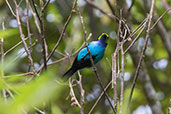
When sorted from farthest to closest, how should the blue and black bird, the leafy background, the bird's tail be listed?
the leafy background, the blue and black bird, the bird's tail

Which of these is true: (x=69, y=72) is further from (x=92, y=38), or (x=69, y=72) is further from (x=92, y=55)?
(x=92, y=38)

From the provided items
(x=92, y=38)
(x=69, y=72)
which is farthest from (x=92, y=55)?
(x=92, y=38)

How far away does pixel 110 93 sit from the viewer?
5051mm

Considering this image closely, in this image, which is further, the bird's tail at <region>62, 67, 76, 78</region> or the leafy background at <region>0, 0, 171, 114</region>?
the leafy background at <region>0, 0, 171, 114</region>

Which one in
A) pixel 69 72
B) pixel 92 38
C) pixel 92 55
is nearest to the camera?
pixel 69 72

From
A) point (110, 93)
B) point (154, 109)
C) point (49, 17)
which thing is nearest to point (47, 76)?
point (154, 109)

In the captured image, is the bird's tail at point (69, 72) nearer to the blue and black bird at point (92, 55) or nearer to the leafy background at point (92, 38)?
the blue and black bird at point (92, 55)

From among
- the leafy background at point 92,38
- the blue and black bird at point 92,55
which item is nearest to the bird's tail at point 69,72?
the blue and black bird at point 92,55

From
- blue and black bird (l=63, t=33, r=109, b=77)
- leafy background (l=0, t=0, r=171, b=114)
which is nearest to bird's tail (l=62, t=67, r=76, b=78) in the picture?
blue and black bird (l=63, t=33, r=109, b=77)

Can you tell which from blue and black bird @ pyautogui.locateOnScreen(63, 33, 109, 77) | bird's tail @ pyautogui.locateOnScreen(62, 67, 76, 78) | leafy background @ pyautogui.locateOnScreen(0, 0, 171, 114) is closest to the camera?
bird's tail @ pyautogui.locateOnScreen(62, 67, 76, 78)

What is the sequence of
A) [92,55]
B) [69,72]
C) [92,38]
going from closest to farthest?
[69,72]
[92,55]
[92,38]

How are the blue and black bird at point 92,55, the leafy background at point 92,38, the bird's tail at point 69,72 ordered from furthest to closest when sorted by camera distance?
the leafy background at point 92,38
the blue and black bird at point 92,55
the bird's tail at point 69,72

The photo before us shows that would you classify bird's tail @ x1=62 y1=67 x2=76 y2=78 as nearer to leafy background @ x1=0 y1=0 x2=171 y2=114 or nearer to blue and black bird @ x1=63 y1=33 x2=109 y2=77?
blue and black bird @ x1=63 y1=33 x2=109 y2=77

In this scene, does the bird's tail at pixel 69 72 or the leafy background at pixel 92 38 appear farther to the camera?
the leafy background at pixel 92 38
